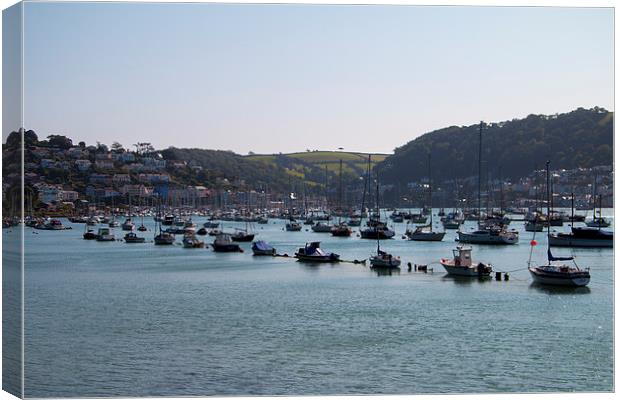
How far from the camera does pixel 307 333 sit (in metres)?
19.2

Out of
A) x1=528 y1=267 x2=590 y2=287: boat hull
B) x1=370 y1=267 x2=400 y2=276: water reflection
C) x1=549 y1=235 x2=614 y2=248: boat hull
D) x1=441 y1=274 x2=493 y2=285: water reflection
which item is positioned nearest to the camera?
x1=528 y1=267 x2=590 y2=287: boat hull

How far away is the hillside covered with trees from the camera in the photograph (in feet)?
80.9

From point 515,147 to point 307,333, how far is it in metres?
28.9

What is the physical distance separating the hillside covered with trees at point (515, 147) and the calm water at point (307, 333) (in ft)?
12.8

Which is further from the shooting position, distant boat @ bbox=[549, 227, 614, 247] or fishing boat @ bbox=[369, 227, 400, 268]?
distant boat @ bbox=[549, 227, 614, 247]

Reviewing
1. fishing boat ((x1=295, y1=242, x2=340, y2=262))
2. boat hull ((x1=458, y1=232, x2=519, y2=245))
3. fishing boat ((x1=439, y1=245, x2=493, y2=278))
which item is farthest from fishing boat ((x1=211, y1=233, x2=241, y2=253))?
fishing boat ((x1=439, y1=245, x2=493, y2=278))

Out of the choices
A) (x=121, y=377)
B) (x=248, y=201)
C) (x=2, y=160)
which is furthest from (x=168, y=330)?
(x=248, y=201)

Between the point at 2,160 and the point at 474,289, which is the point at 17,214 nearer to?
the point at 2,160

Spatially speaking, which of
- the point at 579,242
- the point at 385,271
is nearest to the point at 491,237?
the point at 579,242

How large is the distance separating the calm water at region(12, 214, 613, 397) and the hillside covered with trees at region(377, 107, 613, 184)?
3890 mm

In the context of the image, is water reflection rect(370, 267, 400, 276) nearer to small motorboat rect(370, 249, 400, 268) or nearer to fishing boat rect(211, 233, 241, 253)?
small motorboat rect(370, 249, 400, 268)

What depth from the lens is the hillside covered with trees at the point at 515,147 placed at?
80.9 feet

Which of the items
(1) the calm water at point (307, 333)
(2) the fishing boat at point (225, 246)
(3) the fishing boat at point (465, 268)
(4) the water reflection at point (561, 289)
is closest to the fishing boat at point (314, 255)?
(1) the calm water at point (307, 333)

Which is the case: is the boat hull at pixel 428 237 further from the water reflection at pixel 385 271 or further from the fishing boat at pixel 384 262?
the water reflection at pixel 385 271
